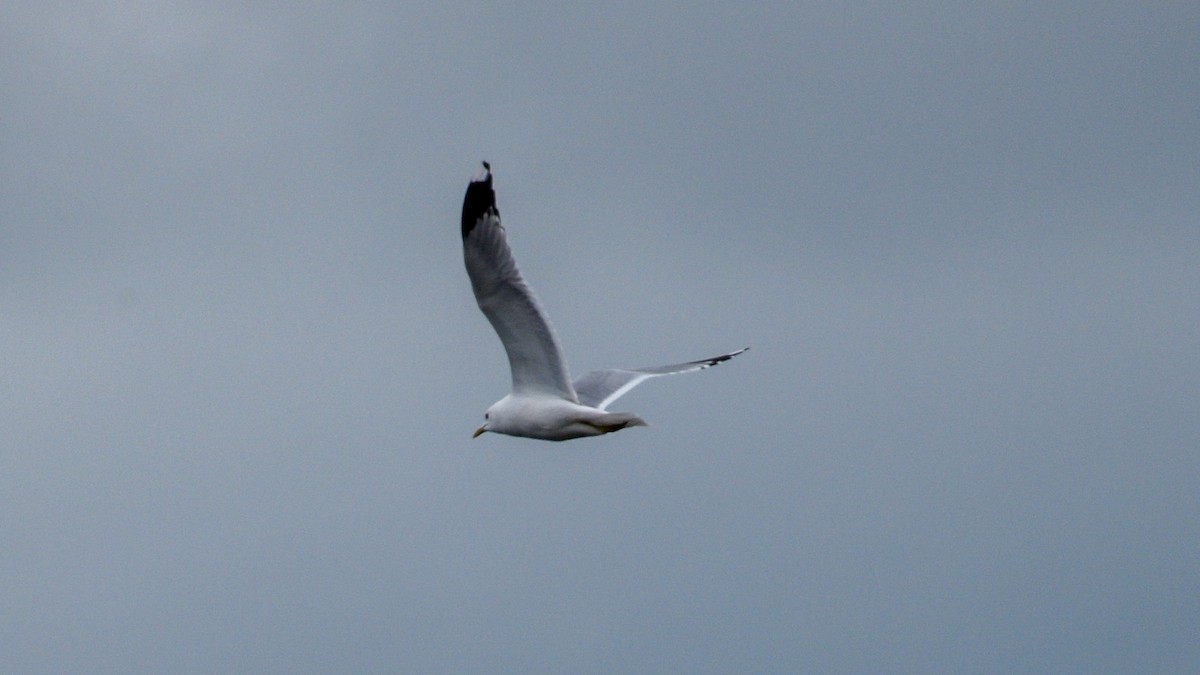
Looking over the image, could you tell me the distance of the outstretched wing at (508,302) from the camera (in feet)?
52.0

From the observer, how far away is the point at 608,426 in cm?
1639

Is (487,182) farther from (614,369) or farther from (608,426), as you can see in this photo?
(614,369)

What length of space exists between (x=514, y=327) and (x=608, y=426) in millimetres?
1271

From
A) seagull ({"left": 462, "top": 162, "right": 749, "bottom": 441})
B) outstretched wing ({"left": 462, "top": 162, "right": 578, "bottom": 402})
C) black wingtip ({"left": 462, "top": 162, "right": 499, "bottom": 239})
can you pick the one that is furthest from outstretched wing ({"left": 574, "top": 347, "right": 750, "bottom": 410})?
black wingtip ({"left": 462, "top": 162, "right": 499, "bottom": 239})

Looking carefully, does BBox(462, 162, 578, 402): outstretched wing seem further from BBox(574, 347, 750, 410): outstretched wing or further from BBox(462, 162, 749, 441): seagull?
BBox(574, 347, 750, 410): outstretched wing

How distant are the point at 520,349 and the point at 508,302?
0.76 meters

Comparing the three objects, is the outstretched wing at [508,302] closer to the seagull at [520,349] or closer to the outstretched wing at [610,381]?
the seagull at [520,349]

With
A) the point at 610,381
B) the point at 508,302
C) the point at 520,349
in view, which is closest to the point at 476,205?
the point at 508,302

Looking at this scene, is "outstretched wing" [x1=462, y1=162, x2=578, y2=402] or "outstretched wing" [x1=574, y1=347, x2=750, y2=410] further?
"outstretched wing" [x1=574, y1=347, x2=750, y2=410]

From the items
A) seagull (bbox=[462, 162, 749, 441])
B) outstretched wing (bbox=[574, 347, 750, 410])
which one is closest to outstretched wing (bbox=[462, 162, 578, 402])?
seagull (bbox=[462, 162, 749, 441])

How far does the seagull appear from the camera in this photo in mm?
15883

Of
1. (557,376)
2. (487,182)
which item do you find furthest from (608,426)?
(487,182)

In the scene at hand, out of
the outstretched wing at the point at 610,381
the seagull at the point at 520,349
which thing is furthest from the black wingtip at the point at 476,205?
the outstretched wing at the point at 610,381

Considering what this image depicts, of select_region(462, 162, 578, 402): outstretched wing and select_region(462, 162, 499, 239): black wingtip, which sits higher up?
select_region(462, 162, 499, 239): black wingtip
